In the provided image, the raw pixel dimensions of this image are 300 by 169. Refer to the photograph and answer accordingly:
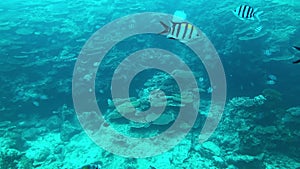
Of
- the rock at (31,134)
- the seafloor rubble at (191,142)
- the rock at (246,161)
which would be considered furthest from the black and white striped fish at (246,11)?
the rock at (31,134)

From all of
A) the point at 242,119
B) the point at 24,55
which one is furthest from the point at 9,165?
the point at 242,119

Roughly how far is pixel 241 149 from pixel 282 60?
5439 mm

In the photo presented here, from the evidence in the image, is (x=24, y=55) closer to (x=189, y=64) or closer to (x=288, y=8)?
(x=189, y=64)

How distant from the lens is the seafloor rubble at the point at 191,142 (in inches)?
240

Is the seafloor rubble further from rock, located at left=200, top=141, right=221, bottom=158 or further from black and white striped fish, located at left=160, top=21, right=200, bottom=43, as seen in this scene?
black and white striped fish, located at left=160, top=21, right=200, bottom=43

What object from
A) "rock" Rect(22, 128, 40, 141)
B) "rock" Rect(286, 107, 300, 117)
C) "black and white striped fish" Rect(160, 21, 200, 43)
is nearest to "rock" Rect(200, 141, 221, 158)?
"rock" Rect(286, 107, 300, 117)

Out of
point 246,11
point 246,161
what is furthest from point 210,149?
point 246,11

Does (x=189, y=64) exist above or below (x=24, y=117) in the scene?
above

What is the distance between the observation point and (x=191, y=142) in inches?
265

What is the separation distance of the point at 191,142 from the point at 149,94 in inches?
83.4

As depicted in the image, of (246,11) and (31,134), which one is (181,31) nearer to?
(246,11)

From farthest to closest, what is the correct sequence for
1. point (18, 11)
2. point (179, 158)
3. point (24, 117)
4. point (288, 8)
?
point (18, 11)
point (288, 8)
point (24, 117)
point (179, 158)

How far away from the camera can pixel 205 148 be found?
6.54m

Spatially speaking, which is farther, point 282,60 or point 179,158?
point 282,60
